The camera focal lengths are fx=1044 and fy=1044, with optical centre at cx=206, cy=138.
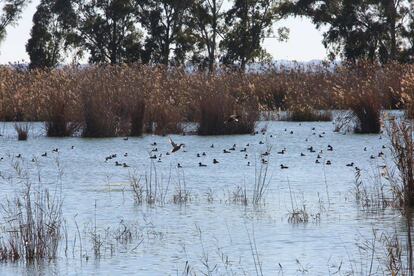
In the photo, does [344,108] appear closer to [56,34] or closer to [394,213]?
[394,213]

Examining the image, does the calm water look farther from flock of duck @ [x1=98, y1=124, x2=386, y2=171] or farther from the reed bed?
the reed bed

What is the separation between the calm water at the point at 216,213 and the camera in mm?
8828

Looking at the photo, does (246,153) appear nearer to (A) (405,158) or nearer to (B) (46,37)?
(A) (405,158)

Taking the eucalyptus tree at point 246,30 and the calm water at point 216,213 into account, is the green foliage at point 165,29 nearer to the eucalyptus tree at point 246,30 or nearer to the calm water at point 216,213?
the eucalyptus tree at point 246,30

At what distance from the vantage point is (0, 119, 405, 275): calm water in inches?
348

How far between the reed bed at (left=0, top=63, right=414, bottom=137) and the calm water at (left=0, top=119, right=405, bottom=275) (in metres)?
2.07

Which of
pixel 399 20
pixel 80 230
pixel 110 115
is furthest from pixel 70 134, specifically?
pixel 399 20

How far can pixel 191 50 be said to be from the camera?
56.6m

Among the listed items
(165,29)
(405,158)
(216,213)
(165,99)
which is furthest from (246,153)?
(165,29)

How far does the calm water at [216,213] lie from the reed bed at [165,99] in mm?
2073

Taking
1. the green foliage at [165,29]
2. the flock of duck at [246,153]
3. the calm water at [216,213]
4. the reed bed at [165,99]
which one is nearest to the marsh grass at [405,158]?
the calm water at [216,213]

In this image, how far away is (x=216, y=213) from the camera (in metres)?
11.6

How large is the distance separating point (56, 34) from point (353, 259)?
5331 centimetres

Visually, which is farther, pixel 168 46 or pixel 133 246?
pixel 168 46
